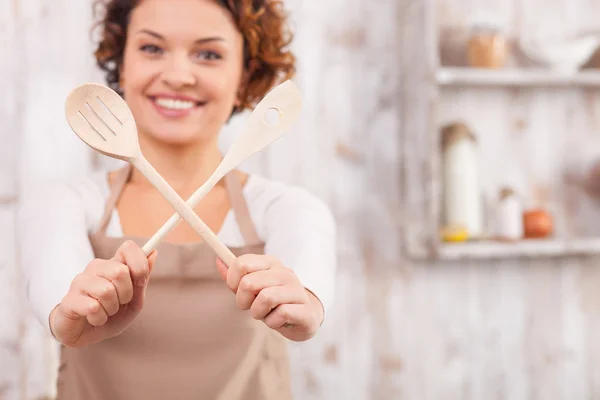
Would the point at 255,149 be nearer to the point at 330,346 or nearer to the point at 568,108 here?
the point at 330,346

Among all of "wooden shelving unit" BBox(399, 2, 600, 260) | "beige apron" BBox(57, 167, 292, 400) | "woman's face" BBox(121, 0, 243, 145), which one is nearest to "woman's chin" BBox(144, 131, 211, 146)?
"woman's face" BBox(121, 0, 243, 145)

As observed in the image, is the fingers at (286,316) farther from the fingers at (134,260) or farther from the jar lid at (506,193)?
the jar lid at (506,193)

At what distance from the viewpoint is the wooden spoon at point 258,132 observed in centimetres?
59

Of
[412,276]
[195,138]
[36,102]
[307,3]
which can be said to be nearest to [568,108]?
[412,276]

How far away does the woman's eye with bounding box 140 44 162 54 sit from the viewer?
83cm

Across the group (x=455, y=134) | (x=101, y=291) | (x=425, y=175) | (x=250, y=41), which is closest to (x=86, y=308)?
(x=101, y=291)

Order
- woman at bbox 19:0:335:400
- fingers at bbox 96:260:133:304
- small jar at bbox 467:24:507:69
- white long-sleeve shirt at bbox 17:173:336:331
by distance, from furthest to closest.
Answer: small jar at bbox 467:24:507:69 < woman at bbox 19:0:335:400 < white long-sleeve shirt at bbox 17:173:336:331 < fingers at bbox 96:260:133:304

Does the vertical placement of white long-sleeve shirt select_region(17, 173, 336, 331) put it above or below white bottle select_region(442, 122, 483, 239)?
below

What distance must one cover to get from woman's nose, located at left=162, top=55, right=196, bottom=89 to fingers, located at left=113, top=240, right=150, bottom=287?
1.07ft

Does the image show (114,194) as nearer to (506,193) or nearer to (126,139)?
(126,139)

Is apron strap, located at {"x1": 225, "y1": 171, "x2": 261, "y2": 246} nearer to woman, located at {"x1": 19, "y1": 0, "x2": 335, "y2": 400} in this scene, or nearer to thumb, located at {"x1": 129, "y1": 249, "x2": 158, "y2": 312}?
woman, located at {"x1": 19, "y1": 0, "x2": 335, "y2": 400}

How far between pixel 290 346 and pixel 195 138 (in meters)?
0.58

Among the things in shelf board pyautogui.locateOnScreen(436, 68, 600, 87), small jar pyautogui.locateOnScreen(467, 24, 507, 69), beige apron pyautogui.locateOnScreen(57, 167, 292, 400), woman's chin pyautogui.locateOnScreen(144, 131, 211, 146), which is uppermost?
small jar pyautogui.locateOnScreen(467, 24, 507, 69)

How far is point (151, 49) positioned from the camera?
834 millimetres
